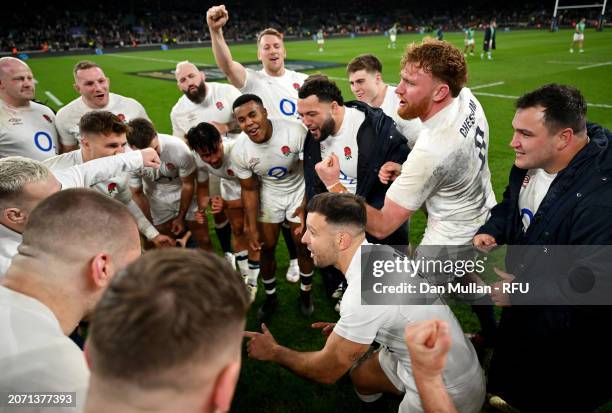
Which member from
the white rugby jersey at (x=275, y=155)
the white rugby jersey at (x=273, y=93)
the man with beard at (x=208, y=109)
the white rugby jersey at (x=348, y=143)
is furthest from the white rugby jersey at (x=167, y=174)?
the white rugby jersey at (x=348, y=143)

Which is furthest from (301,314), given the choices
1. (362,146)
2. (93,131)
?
(93,131)

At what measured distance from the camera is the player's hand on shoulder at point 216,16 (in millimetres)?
3874

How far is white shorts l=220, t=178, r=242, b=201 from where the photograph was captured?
16.1 ft

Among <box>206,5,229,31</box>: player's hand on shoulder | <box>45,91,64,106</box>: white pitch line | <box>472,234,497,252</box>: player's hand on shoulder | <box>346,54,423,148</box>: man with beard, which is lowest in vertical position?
<box>472,234,497,252</box>: player's hand on shoulder

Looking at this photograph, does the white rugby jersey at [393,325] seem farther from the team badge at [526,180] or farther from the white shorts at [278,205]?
the white shorts at [278,205]

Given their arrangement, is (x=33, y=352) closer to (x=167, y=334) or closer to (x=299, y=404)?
(x=167, y=334)

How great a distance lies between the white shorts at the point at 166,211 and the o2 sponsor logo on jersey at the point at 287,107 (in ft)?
5.64

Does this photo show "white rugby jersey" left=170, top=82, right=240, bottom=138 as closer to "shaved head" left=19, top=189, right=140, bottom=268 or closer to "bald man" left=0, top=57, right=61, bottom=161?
"bald man" left=0, top=57, right=61, bottom=161

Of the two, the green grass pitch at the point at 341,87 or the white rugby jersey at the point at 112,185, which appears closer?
the green grass pitch at the point at 341,87

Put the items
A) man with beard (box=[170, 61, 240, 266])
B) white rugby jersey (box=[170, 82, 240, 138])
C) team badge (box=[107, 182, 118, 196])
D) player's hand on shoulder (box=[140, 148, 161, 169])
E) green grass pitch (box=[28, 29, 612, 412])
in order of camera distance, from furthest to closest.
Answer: white rugby jersey (box=[170, 82, 240, 138]) → man with beard (box=[170, 61, 240, 266]) → team badge (box=[107, 182, 118, 196]) → player's hand on shoulder (box=[140, 148, 161, 169]) → green grass pitch (box=[28, 29, 612, 412])

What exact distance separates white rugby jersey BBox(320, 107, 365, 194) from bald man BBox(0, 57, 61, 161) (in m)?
3.20

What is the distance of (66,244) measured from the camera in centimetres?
159

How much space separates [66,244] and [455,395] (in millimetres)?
2106

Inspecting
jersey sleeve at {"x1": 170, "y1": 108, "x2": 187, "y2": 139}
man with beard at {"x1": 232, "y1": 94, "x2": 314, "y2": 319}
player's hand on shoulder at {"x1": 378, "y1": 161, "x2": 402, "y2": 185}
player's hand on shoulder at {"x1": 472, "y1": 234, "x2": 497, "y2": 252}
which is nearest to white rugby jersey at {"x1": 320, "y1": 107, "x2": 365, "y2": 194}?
player's hand on shoulder at {"x1": 378, "y1": 161, "x2": 402, "y2": 185}
